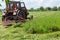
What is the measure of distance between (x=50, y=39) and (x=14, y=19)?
7.87m

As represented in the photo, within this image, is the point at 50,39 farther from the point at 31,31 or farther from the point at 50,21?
the point at 50,21

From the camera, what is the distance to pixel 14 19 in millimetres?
15203

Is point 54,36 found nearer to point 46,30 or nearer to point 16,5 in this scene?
point 46,30

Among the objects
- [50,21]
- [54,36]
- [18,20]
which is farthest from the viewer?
[18,20]

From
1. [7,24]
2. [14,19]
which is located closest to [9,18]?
[14,19]

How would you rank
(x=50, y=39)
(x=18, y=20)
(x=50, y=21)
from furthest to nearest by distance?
(x=18, y=20), (x=50, y=21), (x=50, y=39)

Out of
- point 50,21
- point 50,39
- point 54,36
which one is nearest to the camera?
point 50,39

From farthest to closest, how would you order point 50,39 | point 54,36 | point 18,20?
point 18,20, point 54,36, point 50,39

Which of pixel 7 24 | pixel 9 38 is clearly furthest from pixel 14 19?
pixel 9 38

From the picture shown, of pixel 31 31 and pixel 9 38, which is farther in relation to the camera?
pixel 31 31

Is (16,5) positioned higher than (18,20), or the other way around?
(16,5)

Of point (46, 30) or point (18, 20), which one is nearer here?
point (46, 30)

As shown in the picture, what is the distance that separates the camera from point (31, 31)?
9.79m

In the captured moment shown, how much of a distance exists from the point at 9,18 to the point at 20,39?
7444 mm
